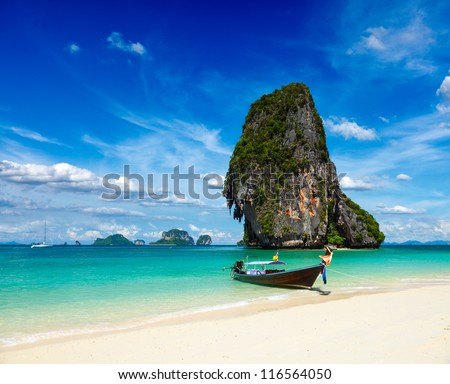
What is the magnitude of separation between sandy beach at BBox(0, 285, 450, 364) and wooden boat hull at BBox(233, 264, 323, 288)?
15.0 ft

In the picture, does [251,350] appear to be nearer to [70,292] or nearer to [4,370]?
[4,370]

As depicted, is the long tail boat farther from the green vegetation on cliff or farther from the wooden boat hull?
the green vegetation on cliff

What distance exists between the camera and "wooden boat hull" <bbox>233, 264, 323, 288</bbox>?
50.9ft

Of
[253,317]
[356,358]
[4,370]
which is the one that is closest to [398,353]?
[356,358]

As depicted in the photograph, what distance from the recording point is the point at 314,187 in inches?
2394

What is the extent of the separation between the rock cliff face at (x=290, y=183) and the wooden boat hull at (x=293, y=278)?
41690mm

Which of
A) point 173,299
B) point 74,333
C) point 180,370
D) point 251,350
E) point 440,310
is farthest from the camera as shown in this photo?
point 173,299

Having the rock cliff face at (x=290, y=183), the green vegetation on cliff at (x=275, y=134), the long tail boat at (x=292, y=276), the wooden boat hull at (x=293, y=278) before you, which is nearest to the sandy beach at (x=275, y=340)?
the long tail boat at (x=292, y=276)

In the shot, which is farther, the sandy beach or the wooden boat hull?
the wooden boat hull

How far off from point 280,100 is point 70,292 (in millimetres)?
59122

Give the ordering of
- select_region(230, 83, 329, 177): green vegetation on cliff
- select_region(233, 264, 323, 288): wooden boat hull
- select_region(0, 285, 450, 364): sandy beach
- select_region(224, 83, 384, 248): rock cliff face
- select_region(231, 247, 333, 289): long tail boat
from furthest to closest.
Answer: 1. select_region(230, 83, 329, 177): green vegetation on cliff
2. select_region(224, 83, 384, 248): rock cliff face
3. select_region(233, 264, 323, 288): wooden boat hull
4. select_region(231, 247, 333, 289): long tail boat
5. select_region(0, 285, 450, 364): sandy beach

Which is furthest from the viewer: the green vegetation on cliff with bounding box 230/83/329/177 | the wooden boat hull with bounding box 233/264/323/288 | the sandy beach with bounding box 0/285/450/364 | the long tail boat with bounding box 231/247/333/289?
the green vegetation on cliff with bounding box 230/83/329/177

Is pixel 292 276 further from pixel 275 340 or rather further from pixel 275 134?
pixel 275 134

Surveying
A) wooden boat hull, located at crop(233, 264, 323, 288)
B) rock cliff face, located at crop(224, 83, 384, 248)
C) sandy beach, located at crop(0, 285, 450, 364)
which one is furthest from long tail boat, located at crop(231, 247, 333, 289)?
rock cliff face, located at crop(224, 83, 384, 248)
